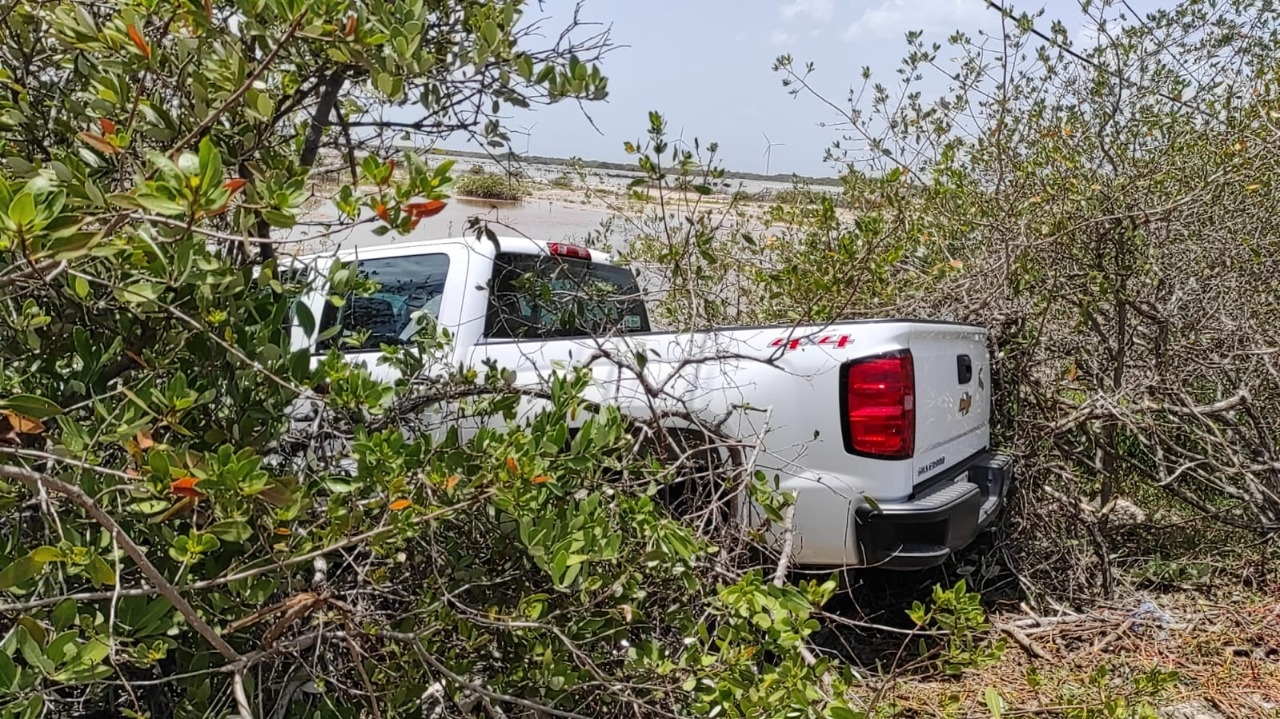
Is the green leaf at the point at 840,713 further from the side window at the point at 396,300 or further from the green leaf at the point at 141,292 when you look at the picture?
the side window at the point at 396,300

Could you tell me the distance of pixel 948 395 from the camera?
12.6 feet

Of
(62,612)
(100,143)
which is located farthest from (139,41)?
(62,612)

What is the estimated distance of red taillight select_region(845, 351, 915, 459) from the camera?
334cm

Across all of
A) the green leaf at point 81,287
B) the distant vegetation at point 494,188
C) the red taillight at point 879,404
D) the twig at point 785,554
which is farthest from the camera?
the red taillight at point 879,404

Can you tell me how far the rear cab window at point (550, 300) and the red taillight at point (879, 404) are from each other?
3.14 feet

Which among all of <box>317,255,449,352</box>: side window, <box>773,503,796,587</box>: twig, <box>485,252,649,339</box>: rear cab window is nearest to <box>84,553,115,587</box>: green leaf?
<box>773,503,796,587</box>: twig

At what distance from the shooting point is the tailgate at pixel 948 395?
356cm

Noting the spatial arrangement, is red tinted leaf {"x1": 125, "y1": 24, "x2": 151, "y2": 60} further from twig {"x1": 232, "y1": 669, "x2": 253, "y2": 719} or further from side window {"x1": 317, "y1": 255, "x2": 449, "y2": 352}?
side window {"x1": 317, "y1": 255, "x2": 449, "y2": 352}

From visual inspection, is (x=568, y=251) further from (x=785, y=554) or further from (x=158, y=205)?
(x=158, y=205)

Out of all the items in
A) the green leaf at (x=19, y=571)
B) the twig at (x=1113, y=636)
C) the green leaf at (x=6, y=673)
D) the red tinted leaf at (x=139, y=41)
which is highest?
the red tinted leaf at (x=139, y=41)

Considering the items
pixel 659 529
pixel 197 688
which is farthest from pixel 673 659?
pixel 197 688

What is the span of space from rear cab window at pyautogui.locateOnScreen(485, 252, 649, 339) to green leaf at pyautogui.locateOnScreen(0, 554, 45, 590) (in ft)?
6.82

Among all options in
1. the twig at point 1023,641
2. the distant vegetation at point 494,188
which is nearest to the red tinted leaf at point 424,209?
the distant vegetation at point 494,188

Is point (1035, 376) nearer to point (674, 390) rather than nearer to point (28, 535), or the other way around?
point (674, 390)
